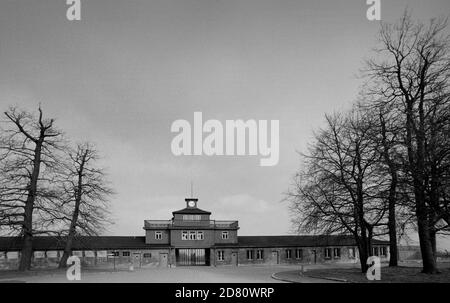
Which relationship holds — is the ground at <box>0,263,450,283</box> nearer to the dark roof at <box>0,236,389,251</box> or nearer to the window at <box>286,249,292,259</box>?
the dark roof at <box>0,236,389,251</box>

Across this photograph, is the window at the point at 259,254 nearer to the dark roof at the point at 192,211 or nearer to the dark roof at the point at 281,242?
the dark roof at the point at 281,242

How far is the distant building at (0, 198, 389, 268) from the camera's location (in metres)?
51.7

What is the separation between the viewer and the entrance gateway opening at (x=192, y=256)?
186ft

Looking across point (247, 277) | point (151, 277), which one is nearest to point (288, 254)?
point (247, 277)

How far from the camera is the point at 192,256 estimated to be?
2274 inches

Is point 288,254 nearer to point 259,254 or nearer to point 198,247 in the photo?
point 259,254

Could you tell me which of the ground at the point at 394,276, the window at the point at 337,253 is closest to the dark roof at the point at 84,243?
the window at the point at 337,253

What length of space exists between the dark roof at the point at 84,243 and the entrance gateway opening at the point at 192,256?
4677 millimetres

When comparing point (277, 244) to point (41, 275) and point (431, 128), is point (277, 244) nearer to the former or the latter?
point (41, 275)

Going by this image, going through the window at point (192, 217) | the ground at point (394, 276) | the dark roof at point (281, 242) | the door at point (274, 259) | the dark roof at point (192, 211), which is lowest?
the door at point (274, 259)

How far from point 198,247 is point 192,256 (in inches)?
129

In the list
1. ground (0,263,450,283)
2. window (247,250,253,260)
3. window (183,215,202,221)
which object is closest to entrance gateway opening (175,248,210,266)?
window (183,215,202,221)

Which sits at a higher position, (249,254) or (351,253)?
(249,254)

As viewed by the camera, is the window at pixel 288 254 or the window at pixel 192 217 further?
the window at pixel 288 254
